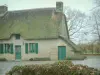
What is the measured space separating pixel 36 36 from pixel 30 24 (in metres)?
2.93

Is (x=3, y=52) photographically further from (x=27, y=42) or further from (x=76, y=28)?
(x=76, y=28)

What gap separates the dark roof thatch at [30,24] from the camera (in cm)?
3766

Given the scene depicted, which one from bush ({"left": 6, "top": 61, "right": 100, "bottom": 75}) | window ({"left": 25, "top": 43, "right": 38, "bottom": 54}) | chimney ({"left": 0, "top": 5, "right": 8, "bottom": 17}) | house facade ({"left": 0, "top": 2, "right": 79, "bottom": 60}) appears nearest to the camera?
bush ({"left": 6, "top": 61, "right": 100, "bottom": 75})

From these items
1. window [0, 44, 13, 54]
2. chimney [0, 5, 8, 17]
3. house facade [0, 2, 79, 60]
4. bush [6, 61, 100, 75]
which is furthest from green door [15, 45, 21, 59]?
bush [6, 61, 100, 75]

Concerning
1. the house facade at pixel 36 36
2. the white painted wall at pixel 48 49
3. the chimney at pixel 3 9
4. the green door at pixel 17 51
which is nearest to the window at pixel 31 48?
the house facade at pixel 36 36

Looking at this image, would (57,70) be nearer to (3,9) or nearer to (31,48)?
(31,48)

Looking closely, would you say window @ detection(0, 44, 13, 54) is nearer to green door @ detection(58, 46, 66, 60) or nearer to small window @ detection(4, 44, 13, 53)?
small window @ detection(4, 44, 13, 53)

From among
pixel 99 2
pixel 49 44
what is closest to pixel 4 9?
pixel 49 44

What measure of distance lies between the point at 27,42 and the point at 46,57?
144 inches

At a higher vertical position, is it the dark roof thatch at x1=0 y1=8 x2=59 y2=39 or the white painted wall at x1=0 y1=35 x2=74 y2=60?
the dark roof thatch at x1=0 y1=8 x2=59 y2=39

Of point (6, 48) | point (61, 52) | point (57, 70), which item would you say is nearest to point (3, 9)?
point (6, 48)

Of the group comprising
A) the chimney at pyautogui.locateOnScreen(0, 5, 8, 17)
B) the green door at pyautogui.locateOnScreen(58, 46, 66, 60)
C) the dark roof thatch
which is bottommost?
the green door at pyautogui.locateOnScreen(58, 46, 66, 60)

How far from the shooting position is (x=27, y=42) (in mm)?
37812

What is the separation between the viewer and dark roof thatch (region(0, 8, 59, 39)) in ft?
124
